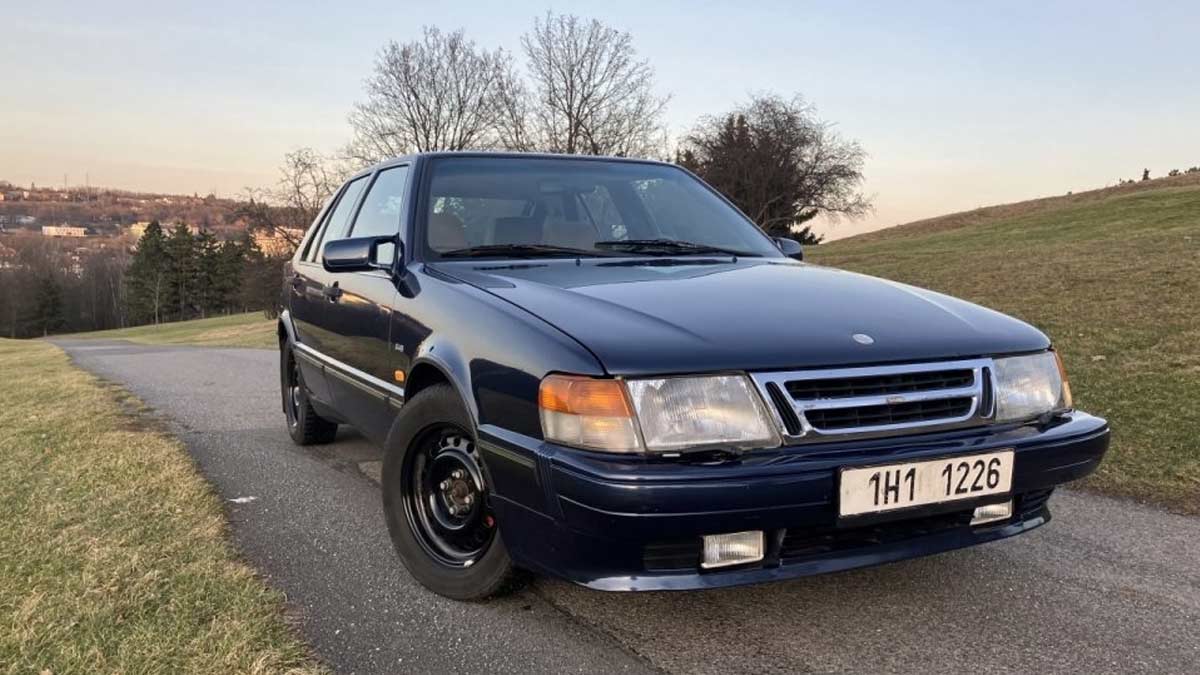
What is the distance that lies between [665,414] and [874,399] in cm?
58

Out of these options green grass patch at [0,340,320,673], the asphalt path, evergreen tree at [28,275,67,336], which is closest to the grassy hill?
the asphalt path

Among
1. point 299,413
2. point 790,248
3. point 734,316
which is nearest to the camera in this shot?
point 734,316

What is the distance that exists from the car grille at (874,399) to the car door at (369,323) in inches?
62.2

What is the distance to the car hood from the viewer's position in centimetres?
223

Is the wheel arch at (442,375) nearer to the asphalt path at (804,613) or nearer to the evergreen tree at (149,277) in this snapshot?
the asphalt path at (804,613)

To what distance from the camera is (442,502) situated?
2885 millimetres

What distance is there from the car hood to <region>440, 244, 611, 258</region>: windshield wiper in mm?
100

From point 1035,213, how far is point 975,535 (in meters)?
34.1

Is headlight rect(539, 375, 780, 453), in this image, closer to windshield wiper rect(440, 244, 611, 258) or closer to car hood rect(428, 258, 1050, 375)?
car hood rect(428, 258, 1050, 375)

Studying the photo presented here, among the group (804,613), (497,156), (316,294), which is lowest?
(804,613)

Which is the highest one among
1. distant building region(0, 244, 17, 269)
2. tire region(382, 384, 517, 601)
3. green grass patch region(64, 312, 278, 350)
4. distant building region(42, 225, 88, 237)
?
distant building region(42, 225, 88, 237)

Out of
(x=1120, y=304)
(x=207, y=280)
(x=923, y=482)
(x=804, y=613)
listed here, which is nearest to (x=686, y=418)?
(x=923, y=482)

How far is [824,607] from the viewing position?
2.66 m

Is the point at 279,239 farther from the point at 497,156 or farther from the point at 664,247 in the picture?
the point at 664,247
